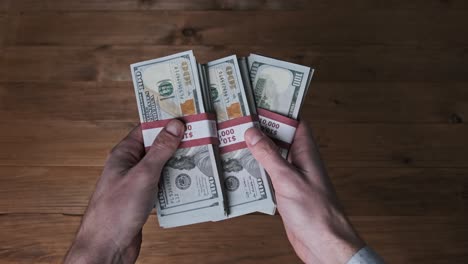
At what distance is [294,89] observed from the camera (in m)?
1.03

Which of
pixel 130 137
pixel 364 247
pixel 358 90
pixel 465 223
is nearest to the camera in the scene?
pixel 364 247

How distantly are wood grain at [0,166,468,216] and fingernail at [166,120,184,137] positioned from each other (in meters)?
0.51

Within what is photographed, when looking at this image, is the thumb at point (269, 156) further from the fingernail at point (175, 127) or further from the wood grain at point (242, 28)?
the wood grain at point (242, 28)

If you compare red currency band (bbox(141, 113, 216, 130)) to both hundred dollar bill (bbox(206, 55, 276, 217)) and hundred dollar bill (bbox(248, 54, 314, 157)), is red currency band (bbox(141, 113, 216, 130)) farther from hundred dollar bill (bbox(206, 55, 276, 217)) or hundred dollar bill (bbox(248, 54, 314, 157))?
hundred dollar bill (bbox(248, 54, 314, 157))

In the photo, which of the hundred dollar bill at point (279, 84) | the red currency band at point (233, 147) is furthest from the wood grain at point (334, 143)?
the red currency band at point (233, 147)

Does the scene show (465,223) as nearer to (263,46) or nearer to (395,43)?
(395,43)

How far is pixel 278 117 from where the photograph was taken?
977 mm

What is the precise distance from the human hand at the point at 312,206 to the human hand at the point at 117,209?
244 mm

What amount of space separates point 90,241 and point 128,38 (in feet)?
2.83

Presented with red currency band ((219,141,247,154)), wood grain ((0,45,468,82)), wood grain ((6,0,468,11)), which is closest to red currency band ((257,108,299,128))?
red currency band ((219,141,247,154))

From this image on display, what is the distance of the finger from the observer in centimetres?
87

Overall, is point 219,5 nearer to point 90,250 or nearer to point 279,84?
point 279,84

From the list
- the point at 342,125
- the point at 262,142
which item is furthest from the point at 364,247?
the point at 342,125

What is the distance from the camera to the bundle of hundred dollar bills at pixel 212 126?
0.94m
